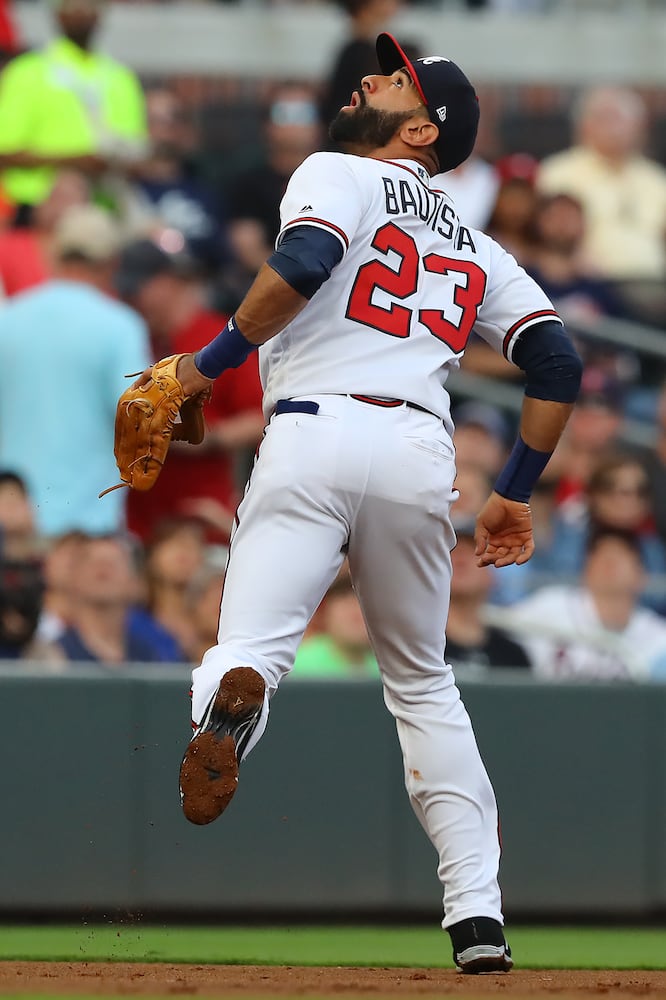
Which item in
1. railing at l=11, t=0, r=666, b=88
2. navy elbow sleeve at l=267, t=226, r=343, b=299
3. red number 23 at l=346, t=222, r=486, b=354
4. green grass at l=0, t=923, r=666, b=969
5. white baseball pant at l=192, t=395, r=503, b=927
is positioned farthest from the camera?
railing at l=11, t=0, r=666, b=88

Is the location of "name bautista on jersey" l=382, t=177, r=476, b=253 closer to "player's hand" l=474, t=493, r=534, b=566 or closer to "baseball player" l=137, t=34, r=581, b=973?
"baseball player" l=137, t=34, r=581, b=973

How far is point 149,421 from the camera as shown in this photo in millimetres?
4344

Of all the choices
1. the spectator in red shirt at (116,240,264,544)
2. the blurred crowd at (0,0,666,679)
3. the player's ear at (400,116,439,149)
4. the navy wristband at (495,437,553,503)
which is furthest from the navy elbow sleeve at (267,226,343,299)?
the spectator in red shirt at (116,240,264,544)

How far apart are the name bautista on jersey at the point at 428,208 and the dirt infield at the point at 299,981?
178cm

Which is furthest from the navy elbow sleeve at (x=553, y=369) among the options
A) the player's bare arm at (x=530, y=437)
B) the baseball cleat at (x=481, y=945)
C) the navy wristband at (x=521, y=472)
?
the baseball cleat at (x=481, y=945)

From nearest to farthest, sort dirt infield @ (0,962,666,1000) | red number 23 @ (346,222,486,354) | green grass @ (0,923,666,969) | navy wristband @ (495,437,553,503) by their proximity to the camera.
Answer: dirt infield @ (0,962,666,1000)
red number 23 @ (346,222,486,354)
navy wristband @ (495,437,553,503)
green grass @ (0,923,666,969)

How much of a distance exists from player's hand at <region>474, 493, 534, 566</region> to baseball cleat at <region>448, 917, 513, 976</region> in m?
0.89

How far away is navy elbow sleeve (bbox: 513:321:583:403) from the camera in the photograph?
4.62 metres

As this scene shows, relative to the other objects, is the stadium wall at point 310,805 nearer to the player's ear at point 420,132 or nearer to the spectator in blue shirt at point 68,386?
the spectator in blue shirt at point 68,386

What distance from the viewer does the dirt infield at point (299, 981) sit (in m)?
3.95

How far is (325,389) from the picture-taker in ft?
14.2

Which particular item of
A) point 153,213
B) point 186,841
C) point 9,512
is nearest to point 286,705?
point 186,841

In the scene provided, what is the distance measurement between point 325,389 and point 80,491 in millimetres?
3358

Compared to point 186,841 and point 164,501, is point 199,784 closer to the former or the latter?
point 186,841
